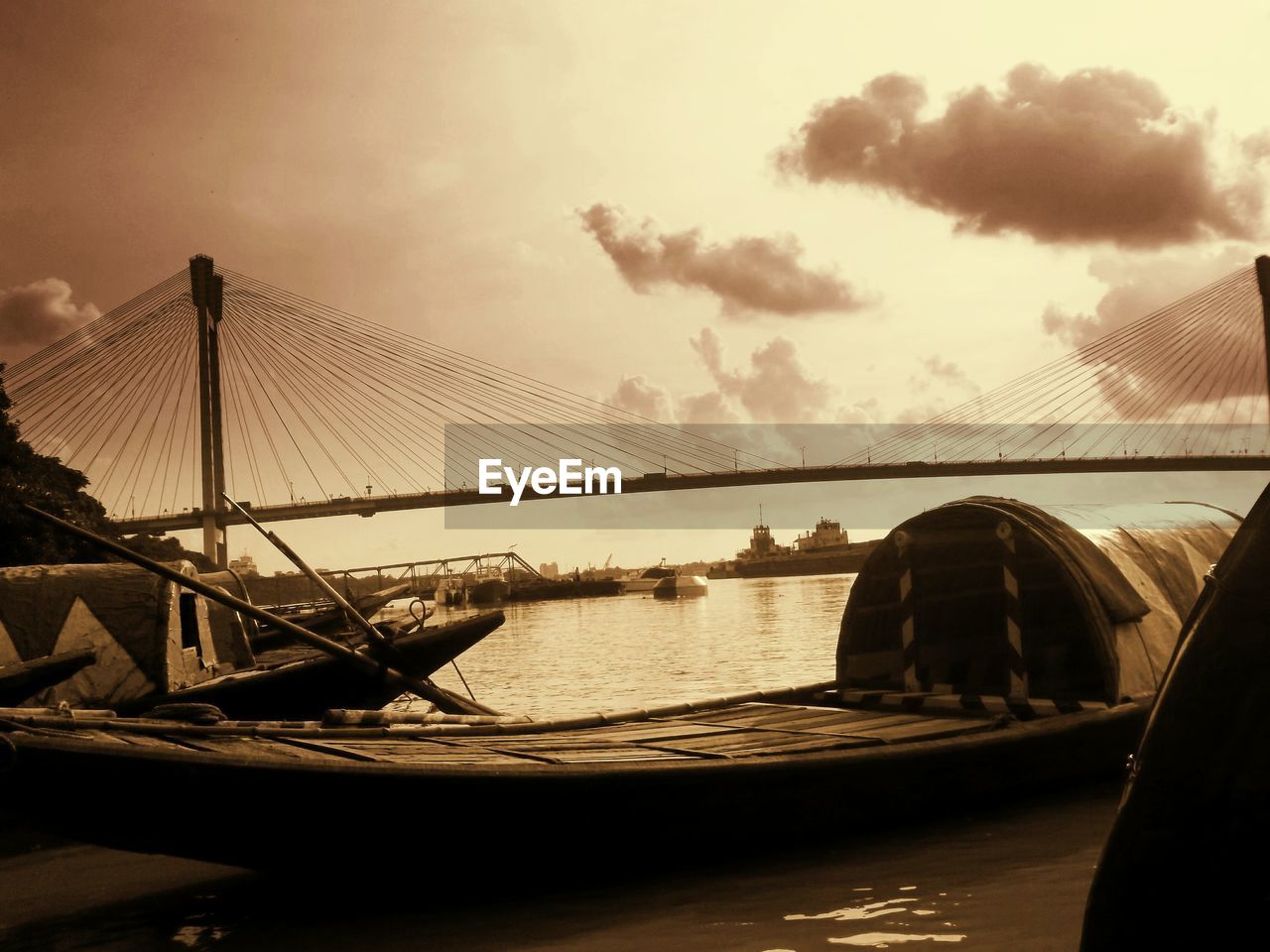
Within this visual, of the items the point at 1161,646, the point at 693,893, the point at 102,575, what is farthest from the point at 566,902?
the point at 102,575

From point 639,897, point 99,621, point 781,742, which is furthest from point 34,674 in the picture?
point 781,742

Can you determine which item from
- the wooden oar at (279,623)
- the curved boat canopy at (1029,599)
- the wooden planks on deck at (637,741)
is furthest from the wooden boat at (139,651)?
the curved boat canopy at (1029,599)

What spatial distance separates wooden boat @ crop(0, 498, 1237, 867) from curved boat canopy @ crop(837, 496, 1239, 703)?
0.04 feet

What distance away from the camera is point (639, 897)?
430 cm

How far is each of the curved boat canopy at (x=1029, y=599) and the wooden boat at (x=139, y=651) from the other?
12.8 ft

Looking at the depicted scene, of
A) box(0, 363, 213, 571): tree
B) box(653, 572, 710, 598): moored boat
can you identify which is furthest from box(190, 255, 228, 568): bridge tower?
box(653, 572, 710, 598): moored boat

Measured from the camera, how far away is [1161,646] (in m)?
6.06

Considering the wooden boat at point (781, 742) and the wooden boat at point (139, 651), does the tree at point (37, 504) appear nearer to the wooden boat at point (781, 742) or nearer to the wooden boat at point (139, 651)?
the wooden boat at point (139, 651)

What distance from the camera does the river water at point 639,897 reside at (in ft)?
13.0

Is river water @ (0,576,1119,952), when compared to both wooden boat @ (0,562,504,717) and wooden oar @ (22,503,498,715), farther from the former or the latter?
wooden boat @ (0,562,504,717)

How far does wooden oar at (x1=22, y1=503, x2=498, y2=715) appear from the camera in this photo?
6.05 meters

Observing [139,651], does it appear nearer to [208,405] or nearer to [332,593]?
[332,593]

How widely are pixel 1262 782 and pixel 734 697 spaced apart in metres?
5.39

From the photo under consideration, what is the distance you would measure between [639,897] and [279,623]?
12.5 ft
